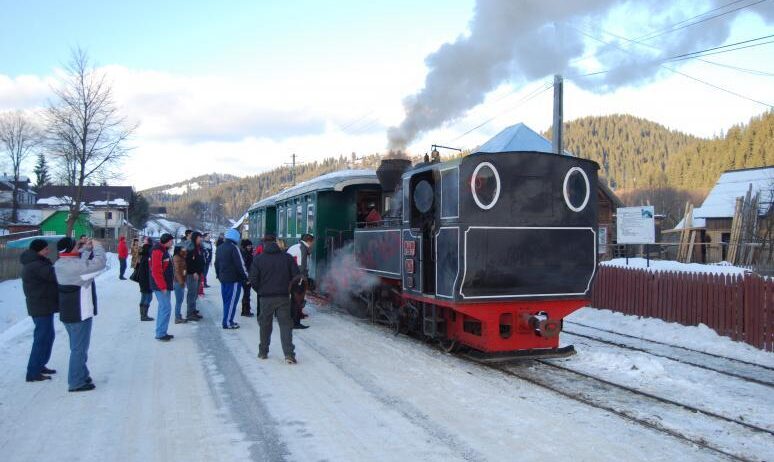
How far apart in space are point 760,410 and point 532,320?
2.57m

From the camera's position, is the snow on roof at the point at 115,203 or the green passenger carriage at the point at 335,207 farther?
the snow on roof at the point at 115,203

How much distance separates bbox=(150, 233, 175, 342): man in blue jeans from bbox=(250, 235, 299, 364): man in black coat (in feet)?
6.38

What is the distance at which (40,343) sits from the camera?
6.47 metres

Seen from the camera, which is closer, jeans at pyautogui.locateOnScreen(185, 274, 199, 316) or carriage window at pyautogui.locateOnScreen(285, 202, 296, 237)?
jeans at pyautogui.locateOnScreen(185, 274, 199, 316)

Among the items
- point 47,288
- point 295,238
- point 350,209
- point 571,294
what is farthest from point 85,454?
point 295,238

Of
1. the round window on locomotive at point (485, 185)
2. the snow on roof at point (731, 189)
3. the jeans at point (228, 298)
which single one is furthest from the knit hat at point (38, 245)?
the snow on roof at point (731, 189)

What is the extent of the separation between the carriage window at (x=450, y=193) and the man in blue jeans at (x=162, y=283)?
4409mm

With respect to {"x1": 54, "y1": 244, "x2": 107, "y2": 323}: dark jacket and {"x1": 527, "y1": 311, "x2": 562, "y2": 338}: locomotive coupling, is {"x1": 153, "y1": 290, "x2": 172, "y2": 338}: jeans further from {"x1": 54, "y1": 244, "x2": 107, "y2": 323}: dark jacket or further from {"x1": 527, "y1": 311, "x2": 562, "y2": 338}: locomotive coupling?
{"x1": 527, "y1": 311, "x2": 562, "y2": 338}: locomotive coupling

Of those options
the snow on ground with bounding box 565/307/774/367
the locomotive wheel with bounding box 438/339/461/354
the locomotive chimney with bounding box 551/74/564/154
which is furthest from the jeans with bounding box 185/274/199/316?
the locomotive chimney with bounding box 551/74/564/154

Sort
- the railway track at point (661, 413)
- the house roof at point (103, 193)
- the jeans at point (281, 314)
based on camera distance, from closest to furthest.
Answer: the railway track at point (661, 413)
the jeans at point (281, 314)
the house roof at point (103, 193)

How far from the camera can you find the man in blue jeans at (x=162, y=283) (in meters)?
8.74

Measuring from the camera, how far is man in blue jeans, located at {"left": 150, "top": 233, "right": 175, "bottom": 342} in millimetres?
8742

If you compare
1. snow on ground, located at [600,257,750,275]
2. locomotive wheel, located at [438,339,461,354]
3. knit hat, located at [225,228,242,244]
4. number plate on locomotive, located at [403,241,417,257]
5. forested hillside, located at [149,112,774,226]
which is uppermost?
forested hillside, located at [149,112,774,226]

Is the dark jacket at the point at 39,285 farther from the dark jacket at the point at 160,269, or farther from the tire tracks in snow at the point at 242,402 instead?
the dark jacket at the point at 160,269
